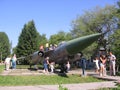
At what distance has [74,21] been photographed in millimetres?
55875

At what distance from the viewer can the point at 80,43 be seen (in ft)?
55.3

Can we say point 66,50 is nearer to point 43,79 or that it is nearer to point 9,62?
point 43,79

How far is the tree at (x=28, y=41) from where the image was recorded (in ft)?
245

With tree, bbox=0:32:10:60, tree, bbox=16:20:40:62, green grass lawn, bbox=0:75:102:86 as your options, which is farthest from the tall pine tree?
green grass lawn, bbox=0:75:102:86

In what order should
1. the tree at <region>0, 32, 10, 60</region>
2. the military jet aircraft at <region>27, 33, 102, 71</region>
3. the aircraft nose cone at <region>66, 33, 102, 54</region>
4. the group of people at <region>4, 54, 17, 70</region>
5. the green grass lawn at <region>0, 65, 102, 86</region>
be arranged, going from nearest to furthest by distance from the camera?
the aircraft nose cone at <region>66, 33, 102, 54</region>, the military jet aircraft at <region>27, 33, 102, 71</region>, the green grass lawn at <region>0, 65, 102, 86</region>, the group of people at <region>4, 54, 17, 70</region>, the tree at <region>0, 32, 10, 60</region>

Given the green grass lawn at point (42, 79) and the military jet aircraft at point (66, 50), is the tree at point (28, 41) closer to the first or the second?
the military jet aircraft at point (66, 50)

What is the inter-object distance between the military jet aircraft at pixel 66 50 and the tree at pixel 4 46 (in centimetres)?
7860

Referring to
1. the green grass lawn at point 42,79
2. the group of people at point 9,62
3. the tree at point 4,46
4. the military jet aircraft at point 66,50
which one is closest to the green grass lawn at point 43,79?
the green grass lawn at point 42,79

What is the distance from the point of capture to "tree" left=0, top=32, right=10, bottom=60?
10485 centimetres

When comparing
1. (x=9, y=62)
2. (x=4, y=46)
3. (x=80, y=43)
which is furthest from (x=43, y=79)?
(x=4, y=46)

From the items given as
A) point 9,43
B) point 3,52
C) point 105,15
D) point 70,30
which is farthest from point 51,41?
point 9,43

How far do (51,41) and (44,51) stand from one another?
48623 mm

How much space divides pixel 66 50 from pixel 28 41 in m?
58.2

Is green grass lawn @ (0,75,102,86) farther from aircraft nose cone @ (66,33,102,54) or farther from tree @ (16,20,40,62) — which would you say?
tree @ (16,20,40,62)
